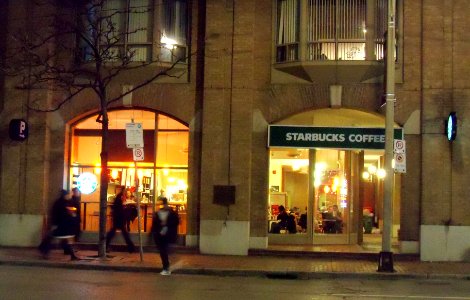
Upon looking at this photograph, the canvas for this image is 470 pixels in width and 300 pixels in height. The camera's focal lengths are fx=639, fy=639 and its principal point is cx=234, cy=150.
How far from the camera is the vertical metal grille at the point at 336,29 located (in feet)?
59.5

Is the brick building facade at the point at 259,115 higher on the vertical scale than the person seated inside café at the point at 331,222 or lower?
higher

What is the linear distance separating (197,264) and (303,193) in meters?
5.04

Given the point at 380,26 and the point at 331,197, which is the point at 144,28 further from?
the point at 331,197

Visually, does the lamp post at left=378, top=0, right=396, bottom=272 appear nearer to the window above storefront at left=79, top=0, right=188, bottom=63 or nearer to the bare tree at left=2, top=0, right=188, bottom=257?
the bare tree at left=2, top=0, right=188, bottom=257

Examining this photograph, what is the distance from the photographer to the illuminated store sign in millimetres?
19781

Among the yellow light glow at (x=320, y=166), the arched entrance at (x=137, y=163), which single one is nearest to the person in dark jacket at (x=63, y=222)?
Result: the arched entrance at (x=137, y=163)

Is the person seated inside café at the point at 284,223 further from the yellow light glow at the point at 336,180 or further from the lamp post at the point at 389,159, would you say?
the lamp post at the point at 389,159

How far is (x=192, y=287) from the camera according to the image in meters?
12.6

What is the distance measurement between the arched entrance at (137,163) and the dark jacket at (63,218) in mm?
3507

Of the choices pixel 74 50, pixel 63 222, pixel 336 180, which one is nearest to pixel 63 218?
pixel 63 222

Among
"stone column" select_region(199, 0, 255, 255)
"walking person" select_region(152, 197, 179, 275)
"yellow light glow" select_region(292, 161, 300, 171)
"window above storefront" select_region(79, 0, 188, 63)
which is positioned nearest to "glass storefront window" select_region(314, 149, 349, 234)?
"yellow light glow" select_region(292, 161, 300, 171)

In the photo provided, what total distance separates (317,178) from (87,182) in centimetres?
711

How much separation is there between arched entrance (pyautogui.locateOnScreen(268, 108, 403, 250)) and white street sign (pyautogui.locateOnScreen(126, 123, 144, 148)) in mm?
4045

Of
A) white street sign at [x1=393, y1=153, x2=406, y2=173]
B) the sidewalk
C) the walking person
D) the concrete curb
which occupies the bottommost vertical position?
the concrete curb
